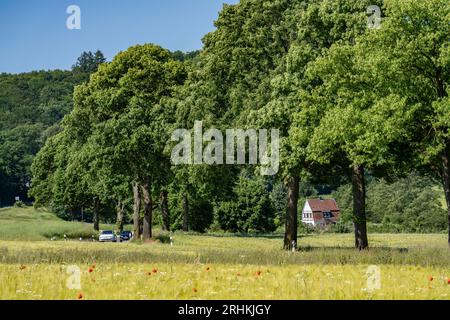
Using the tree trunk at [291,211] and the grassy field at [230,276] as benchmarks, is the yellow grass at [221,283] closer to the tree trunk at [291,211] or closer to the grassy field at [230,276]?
the grassy field at [230,276]

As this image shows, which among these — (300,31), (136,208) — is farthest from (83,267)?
(136,208)

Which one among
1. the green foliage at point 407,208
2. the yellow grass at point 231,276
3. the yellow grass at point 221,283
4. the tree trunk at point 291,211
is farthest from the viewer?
the green foliage at point 407,208

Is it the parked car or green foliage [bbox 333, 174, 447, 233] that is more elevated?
green foliage [bbox 333, 174, 447, 233]

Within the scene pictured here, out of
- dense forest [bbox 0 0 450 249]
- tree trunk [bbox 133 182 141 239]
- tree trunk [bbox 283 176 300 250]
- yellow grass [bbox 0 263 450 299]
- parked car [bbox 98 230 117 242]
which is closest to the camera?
yellow grass [bbox 0 263 450 299]

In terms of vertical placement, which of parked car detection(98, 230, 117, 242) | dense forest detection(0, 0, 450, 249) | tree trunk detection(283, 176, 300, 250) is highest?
dense forest detection(0, 0, 450, 249)

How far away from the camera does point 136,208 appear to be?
65062 millimetres

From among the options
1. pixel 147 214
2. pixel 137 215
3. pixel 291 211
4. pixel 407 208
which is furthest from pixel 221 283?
pixel 407 208

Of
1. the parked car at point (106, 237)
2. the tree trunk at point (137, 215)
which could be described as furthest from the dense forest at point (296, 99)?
the parked car at point (106, 237)

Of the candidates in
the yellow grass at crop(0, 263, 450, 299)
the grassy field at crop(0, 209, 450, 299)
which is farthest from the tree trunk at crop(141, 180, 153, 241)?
the yellow grass at crop(0, 263, 450, 299)

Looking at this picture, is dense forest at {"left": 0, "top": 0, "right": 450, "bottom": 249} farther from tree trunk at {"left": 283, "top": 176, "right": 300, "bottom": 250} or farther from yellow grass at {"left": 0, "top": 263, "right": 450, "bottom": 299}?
yellow grass at {"left": 0, "top": 263, "right": 450, "bottom": 299}

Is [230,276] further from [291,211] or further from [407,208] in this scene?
[407,208]

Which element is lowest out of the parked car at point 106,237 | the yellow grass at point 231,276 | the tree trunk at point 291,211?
the parked car at point 106,237

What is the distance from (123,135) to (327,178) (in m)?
19.2

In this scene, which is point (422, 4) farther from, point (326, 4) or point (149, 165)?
point (149, 165)
